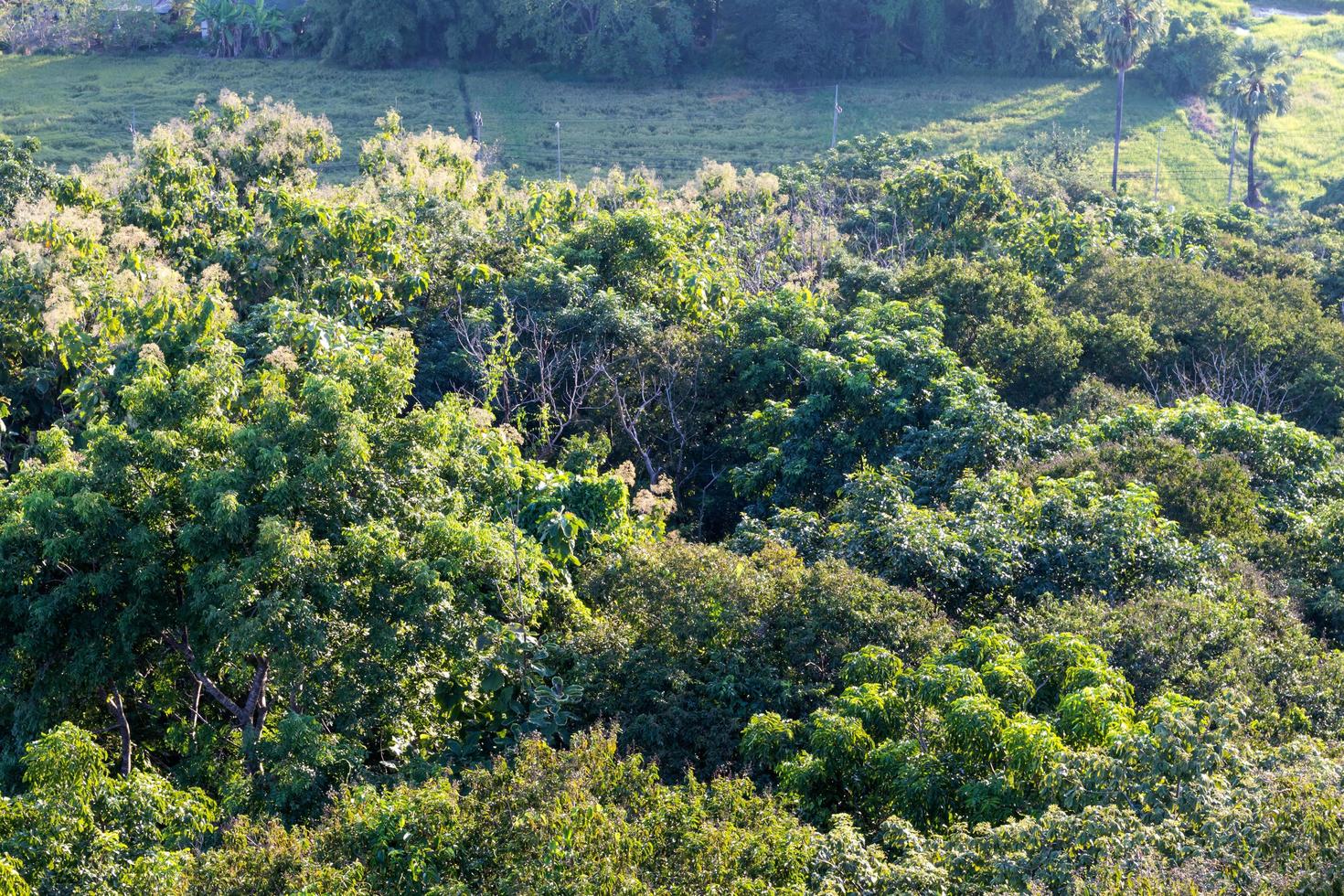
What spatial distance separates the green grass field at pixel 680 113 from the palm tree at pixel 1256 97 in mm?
1966

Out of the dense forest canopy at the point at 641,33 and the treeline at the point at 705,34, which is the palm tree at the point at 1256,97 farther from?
the treeline at the point at 705,34

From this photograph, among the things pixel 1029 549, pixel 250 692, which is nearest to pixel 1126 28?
pixel 1029 549

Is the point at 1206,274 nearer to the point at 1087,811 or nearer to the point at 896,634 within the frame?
the point at 896,634

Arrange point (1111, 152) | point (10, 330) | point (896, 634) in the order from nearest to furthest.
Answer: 1. point (896, 634)
2. point (10, 330)
3. point (1111, 152)

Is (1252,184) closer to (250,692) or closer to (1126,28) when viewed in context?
(1126,28)

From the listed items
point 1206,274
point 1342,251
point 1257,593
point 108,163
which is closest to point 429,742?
point 1257,593

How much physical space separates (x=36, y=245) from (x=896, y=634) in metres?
16.5

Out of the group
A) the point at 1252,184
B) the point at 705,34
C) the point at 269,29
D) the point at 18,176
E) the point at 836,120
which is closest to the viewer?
the point at 18,176

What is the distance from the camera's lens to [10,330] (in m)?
21.7

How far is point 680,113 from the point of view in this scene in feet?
236

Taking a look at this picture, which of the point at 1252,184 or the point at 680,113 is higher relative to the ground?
the point at 680,113

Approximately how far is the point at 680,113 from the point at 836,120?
30.0 ft

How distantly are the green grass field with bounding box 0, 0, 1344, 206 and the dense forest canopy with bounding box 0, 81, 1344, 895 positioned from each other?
37602mm

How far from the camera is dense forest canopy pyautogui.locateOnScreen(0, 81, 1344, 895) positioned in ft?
36.5
